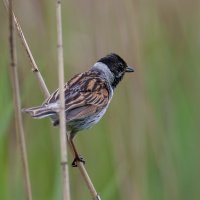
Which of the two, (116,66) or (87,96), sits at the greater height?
(116,66)

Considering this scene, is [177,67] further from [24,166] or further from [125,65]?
[24,166]

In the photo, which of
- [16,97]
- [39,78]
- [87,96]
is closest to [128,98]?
[87,96]

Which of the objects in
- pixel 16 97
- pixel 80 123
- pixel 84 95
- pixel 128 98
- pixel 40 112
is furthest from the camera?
pixel 128 98

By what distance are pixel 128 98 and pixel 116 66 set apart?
8.8 inches

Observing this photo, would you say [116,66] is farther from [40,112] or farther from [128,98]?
[40,112]

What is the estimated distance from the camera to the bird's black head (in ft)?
10.8

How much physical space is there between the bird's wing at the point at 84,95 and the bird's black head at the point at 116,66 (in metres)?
0.16

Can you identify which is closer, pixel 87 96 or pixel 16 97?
pixel 16 97

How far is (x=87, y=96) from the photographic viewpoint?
2.89 meters

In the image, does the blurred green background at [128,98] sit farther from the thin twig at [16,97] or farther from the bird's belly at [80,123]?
the thin twig at [16,97]

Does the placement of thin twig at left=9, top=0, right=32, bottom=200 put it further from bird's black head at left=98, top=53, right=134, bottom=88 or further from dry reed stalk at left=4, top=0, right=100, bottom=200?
bird's black head at left=98, top=53, right=134, bottom=88

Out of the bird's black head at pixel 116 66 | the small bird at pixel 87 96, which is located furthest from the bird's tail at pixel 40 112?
the bird's black head at pixel 116 66

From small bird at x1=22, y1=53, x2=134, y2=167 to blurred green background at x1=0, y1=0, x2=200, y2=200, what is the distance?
90 millimetres

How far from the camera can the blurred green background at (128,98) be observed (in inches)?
116
